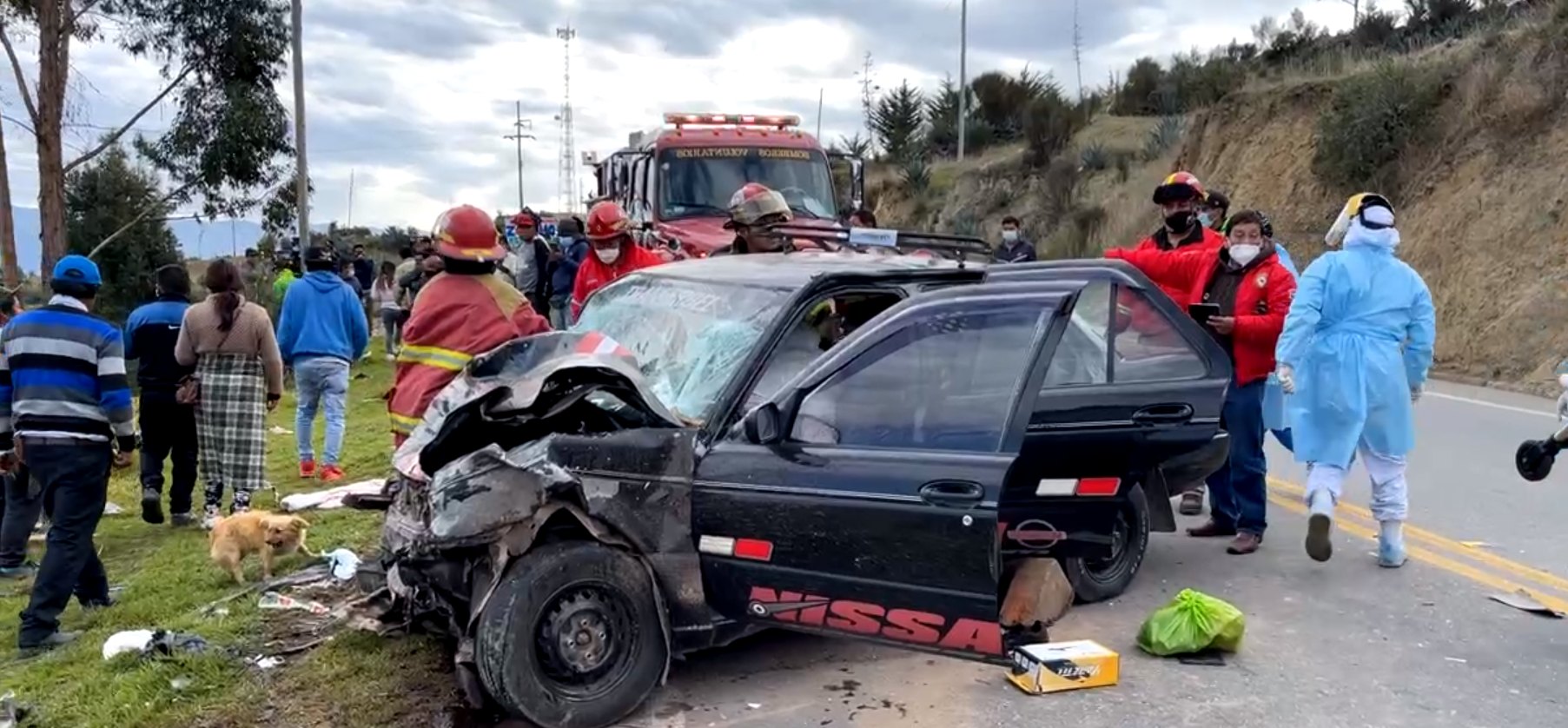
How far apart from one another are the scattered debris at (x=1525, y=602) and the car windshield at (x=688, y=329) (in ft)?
11.7

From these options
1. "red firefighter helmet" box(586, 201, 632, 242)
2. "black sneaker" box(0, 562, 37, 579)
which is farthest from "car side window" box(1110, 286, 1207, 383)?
"black sneaker" box(0, 562, 37, 579)

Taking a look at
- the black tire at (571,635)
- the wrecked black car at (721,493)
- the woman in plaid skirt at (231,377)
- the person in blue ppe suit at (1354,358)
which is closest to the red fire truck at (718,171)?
the woman in plaid skirt at (231,377)

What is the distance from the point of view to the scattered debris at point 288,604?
556 cm

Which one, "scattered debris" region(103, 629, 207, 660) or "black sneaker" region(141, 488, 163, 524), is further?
"black sneaker" region(141, 488, 163, 524)

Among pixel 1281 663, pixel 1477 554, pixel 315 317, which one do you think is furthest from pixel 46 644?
pixel 1477 554

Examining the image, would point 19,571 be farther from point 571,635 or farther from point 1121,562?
point 1121,562

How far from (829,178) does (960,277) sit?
329 inches

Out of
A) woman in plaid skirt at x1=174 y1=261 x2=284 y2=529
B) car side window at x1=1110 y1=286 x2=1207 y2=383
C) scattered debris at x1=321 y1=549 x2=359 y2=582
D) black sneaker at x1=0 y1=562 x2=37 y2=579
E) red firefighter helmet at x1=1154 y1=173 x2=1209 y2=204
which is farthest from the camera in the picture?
woman in plaid skirt at x1=174 y1=261 x2=284 y2=529

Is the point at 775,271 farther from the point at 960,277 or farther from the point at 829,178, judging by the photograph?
the point at 829,178

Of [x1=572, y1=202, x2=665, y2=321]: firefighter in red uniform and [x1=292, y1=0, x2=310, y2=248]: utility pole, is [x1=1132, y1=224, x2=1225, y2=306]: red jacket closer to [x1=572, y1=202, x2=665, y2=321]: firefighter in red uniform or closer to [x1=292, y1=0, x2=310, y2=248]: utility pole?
[x1=572, y1=202, x2=665, y2=321]: firefighter in red uniform

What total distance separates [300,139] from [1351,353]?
1966cm

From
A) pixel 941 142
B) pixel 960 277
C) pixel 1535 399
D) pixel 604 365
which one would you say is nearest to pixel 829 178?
pixel 1535 399

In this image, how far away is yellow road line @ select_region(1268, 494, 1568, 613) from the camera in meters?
5.47

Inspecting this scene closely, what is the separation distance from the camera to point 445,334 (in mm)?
5227
